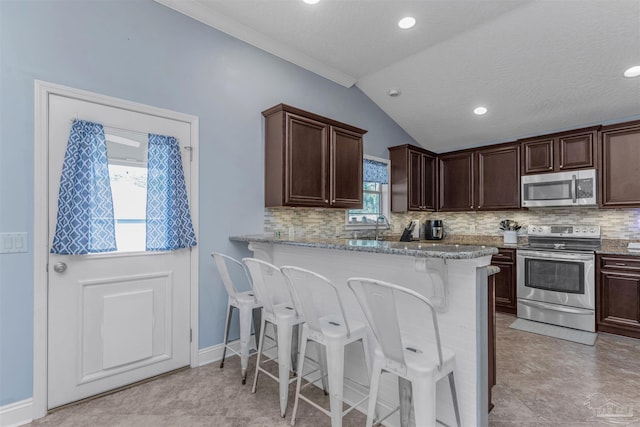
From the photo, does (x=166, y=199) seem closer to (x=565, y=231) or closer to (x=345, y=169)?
(x=345, y=169)

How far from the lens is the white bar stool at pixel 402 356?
1.39 meters

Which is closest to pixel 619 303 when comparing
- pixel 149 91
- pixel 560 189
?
pixel 560 189

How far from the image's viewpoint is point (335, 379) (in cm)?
172

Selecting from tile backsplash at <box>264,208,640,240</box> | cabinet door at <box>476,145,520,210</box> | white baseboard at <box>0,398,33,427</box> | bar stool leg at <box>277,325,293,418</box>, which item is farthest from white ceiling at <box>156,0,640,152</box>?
white baseboard at <box>0,398,33,427</box>

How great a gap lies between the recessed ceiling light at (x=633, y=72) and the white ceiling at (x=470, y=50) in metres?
0.05

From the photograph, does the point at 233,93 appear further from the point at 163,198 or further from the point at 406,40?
the point at 406,40

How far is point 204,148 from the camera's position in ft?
9.35

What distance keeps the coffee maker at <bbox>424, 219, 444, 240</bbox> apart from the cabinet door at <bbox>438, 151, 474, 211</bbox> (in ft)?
0.83

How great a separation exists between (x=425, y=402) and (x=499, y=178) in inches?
162

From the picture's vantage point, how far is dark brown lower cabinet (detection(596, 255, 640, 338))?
332cm

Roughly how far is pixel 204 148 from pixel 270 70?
118cm

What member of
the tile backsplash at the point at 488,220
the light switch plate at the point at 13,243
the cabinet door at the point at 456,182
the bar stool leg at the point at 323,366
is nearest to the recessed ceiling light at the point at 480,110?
the cabinet door at the point at 456,182

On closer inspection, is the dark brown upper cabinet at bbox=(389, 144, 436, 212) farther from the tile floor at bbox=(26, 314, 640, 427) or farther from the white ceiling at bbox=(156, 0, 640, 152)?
the tile floor at bbox=(26, 314, 640, 427)

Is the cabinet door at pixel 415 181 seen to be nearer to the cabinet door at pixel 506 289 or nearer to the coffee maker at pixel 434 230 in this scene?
the coffee maker at pixel 434 230
